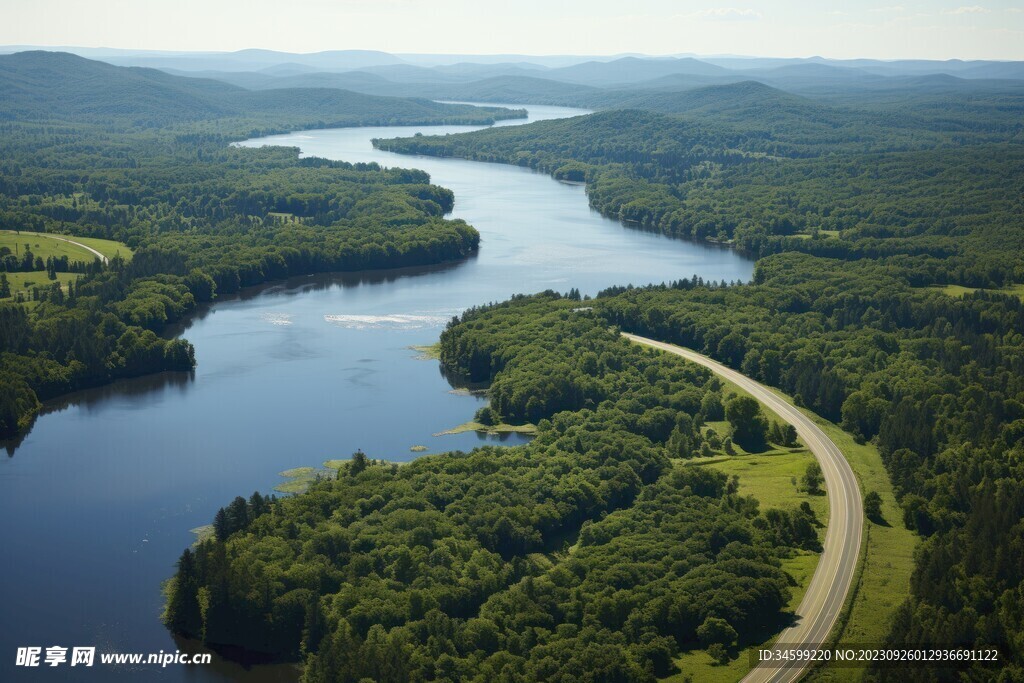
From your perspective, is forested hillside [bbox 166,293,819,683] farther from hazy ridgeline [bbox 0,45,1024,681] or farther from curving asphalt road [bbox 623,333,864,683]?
curving asphalt road [bbox 623,333,864,683]

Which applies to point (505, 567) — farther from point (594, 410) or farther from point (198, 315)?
point (198, 315)

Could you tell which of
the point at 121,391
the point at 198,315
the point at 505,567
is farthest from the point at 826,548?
the point at 198,315

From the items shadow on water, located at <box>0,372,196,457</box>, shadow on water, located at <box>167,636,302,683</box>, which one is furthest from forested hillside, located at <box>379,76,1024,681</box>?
shadow on water, located at <box>0,372,196,457</box>

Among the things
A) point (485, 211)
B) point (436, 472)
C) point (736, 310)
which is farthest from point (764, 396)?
point (485, 211)

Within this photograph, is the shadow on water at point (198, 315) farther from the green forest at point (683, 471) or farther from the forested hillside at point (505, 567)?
the forested hillside at point (505, 567)

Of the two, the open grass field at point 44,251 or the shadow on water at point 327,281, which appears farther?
the shadow on water at point 327,281

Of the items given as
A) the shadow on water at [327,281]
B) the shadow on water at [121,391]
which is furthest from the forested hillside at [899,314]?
the shadow on water at [327,281]
